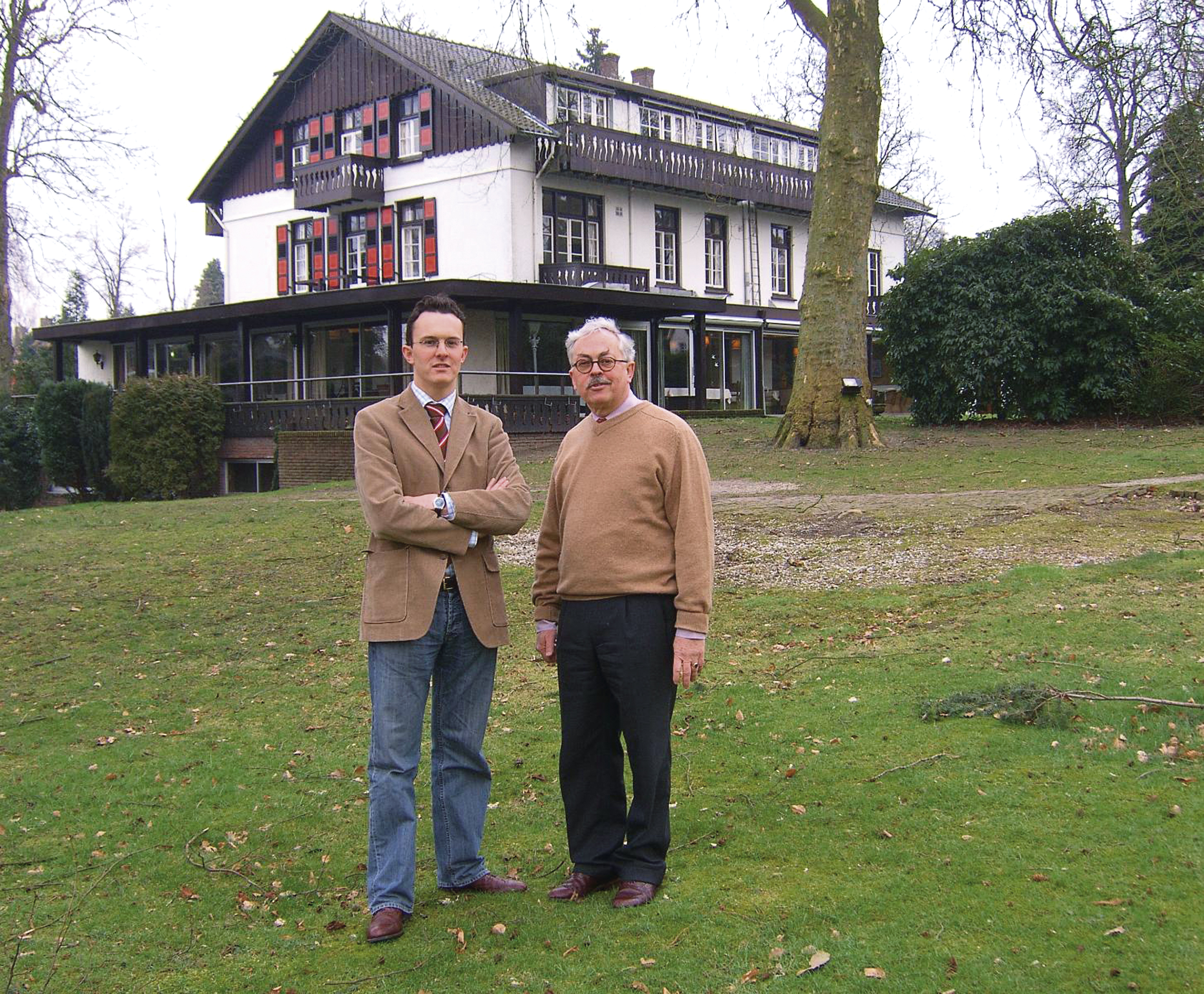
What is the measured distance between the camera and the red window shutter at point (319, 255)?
33.6 meters

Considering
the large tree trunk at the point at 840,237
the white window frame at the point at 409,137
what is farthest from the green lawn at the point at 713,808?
the white window frame at the point at 409,137

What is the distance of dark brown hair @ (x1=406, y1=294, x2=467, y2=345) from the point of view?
14.8 ft

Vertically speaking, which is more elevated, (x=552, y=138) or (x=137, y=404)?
(x=552, y=138)

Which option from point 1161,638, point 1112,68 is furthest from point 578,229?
point 1161,638

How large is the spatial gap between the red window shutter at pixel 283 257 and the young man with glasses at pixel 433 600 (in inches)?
1259

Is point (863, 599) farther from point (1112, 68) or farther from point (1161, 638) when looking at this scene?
point (1112, 68)

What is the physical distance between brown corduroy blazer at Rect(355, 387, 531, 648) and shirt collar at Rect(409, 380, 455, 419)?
0.02 m

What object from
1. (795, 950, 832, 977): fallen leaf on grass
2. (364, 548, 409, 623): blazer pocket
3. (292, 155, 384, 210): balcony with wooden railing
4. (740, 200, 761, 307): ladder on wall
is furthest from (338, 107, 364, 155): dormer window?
(795, 950, 832, 977): fallen leaf on grass

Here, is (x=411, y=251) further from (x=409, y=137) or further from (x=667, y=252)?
(x=667, y=252)

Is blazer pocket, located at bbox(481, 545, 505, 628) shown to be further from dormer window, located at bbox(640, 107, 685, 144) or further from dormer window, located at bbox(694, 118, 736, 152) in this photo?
dormer window, located at bbox(694, 118, 736, 152)

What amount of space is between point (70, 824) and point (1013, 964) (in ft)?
14.1

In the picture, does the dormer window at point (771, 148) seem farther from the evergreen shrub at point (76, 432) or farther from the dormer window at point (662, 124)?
the evergreen shrub at point (76, 432)

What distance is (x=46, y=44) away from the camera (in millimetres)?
31781

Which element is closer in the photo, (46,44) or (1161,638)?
(1161,638)
